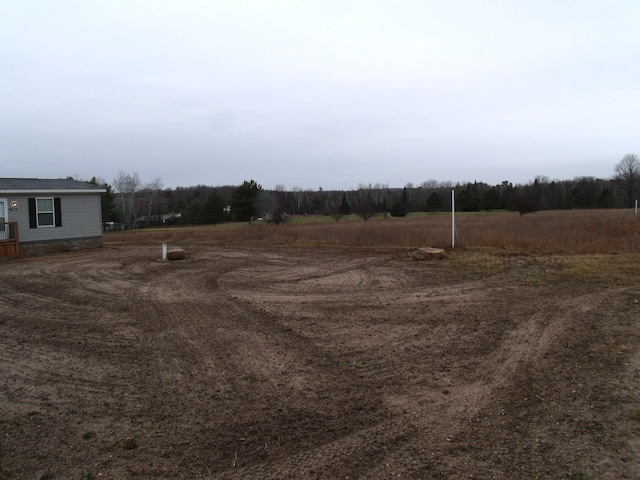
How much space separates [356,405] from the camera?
3.81m

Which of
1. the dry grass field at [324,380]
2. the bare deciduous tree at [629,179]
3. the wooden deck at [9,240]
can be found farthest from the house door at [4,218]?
the bare deciduous tree at [629,179]

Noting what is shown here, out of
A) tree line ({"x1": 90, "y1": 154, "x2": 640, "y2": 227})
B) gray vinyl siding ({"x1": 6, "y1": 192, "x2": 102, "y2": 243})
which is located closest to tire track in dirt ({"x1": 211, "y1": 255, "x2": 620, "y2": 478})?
gray vinyl siding ({"x1": 6, "y1": 192, "x2": 102, "y2": 243})

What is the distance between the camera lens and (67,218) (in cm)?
1847

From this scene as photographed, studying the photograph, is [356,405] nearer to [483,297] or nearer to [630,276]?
[483,297]

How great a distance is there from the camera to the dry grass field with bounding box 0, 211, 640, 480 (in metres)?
3.01

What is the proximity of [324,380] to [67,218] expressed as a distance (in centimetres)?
1784

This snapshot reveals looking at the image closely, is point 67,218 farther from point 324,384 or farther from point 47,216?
point 324,384

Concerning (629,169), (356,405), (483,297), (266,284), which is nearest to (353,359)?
(356,405)

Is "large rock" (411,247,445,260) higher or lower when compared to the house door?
lower

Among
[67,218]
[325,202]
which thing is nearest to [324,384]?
[67,218]

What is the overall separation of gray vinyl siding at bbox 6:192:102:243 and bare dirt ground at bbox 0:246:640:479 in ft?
31.5

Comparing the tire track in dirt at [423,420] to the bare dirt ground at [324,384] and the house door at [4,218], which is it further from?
the house door at [4,218]

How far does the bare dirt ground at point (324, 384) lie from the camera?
3006 mm

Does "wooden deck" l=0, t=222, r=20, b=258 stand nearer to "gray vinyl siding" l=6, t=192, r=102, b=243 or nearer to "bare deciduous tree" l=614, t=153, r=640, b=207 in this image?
"gray vinyl siding" l=6, t=192, r=102, b=243
